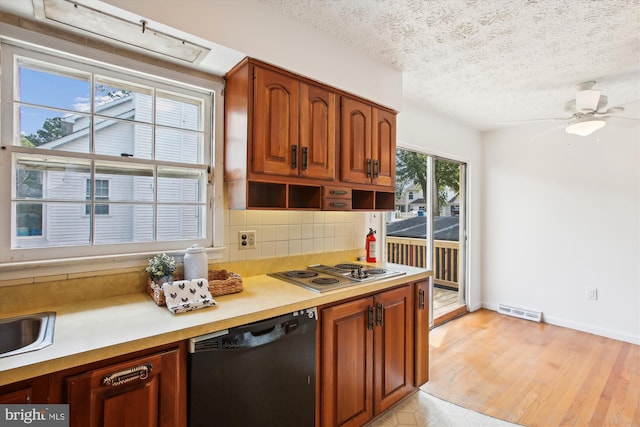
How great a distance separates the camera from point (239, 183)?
1863mm

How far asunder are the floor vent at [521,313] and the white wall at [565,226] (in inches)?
2.9

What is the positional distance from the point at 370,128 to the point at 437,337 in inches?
94.8

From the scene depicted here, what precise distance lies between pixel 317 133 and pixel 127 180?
1.14m

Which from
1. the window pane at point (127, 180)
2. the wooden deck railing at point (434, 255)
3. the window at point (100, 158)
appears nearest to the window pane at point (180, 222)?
the window at point (100, 158)

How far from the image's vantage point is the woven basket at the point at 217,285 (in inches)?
61.0

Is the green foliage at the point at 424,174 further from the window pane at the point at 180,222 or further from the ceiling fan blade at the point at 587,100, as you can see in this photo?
the window pane at the point at 180,222

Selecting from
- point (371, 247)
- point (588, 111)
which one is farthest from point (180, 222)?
point (588, 111)

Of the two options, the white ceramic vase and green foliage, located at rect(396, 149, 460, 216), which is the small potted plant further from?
green foliage, located at rect(396, 149, 460, 216)

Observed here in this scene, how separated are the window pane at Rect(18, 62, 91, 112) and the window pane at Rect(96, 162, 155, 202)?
1.03 feet

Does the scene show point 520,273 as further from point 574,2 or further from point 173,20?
point 173,20

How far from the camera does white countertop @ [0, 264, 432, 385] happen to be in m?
1.00

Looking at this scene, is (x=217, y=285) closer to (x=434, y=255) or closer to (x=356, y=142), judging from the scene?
(x=356, y=142)

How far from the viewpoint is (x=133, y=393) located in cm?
115

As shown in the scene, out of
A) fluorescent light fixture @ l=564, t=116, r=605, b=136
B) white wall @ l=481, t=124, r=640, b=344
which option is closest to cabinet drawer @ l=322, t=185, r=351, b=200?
fluorescent light fixture @ l=564, t=116, r=605, b=136
